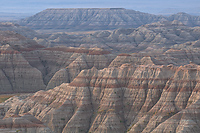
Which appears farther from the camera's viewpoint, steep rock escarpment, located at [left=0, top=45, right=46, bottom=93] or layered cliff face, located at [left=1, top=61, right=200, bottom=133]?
steep rock escarpment, located at [left=0, top=45, right=46, bottom=93]

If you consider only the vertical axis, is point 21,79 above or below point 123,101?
below

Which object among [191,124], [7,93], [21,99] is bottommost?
A: [7,93]

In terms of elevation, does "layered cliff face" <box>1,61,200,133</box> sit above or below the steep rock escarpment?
above

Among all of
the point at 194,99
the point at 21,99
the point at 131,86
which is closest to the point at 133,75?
the point at 131,86

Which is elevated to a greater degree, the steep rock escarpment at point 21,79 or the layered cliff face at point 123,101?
the layered cliff face at point 123,101

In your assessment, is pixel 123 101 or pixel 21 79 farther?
pixel 21 79

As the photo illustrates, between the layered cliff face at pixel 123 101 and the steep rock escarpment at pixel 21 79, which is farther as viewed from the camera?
the steep rock escarpment at pixel 21 79

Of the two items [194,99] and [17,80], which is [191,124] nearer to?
[194,99]

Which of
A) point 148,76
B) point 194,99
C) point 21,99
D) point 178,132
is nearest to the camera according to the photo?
point 178,132
